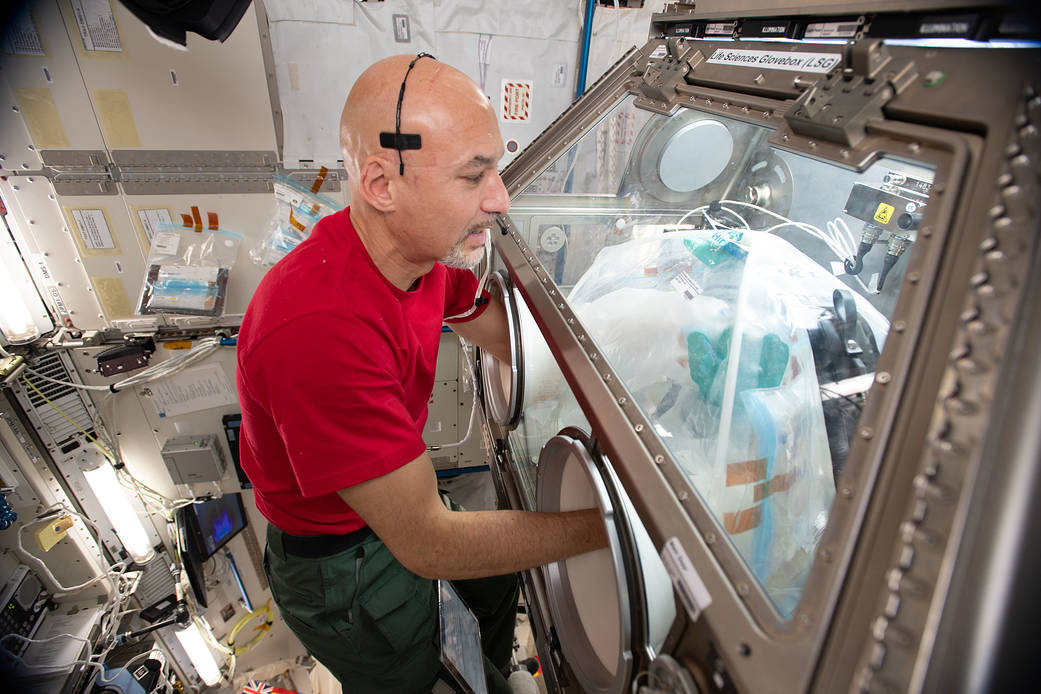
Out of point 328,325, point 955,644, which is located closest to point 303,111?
point 328,325

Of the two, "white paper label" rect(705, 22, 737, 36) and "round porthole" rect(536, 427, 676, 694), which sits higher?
"white paper label" rect(705, 22, 737, 36)

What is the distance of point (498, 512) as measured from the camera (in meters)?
1.16

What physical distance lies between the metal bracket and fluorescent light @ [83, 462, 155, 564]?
117 inches

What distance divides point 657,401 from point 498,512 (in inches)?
18.1

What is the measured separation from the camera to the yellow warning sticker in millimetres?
1325

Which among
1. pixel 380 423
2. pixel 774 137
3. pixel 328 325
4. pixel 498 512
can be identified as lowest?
pixel 498 512

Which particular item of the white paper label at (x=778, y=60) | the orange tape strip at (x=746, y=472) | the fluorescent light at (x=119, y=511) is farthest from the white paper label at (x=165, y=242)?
the orange tape strip at (x=746, y=472)

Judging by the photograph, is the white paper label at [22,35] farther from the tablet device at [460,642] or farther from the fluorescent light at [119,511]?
the tablet device at [460,642]

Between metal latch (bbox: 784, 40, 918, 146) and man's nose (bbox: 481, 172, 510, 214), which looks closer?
metal latch (bbox: 784, 40, 918, 146)

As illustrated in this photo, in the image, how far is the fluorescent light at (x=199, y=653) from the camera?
263 centimetres

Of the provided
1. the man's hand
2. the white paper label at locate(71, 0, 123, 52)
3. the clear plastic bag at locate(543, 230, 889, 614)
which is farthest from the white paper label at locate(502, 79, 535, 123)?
the white paper label at locate(71, 0, 123, 52)

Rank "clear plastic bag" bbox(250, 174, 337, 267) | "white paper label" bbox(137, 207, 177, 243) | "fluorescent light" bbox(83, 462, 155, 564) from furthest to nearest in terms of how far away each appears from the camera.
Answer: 1. "fluorescent light" bbox(83, 462, 155, 564)
2. "clear plastic bag" bbox(250, 174, 337, 267)
3. "white paper label" bbox(137, 207, 177, 243)

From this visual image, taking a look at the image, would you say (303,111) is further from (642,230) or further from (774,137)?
(774,137)

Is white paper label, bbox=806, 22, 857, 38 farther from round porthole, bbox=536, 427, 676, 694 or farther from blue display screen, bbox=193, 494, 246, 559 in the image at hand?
blue display screen, bbox=193, 494, 246, 559
